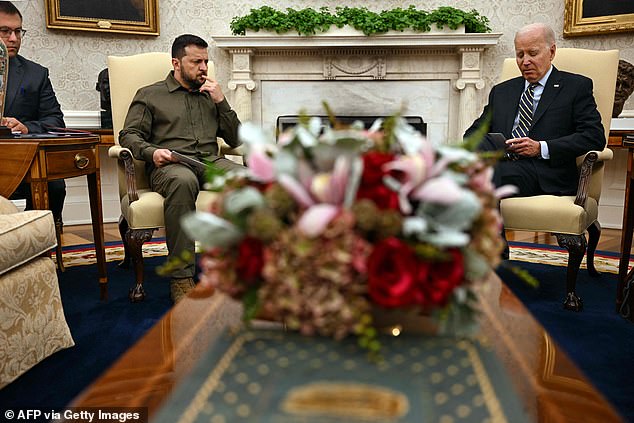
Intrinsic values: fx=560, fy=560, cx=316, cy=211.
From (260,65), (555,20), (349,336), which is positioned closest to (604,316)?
(349,336)

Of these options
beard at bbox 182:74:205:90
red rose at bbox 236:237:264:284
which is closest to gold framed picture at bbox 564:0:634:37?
beard at bbox 182:74:205:90

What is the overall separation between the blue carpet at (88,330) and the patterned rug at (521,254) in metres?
0.20

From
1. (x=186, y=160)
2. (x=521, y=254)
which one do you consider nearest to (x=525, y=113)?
(x=521, y=254)

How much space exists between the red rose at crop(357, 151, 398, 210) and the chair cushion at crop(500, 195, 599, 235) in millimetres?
2082

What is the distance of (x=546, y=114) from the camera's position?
10.5 feet

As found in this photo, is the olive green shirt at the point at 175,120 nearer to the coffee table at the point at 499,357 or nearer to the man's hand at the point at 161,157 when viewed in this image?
the man's hand at the point at 161,157

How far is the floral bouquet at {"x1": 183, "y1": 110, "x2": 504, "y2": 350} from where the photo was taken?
34.8 inches

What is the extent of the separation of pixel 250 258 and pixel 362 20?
435cm

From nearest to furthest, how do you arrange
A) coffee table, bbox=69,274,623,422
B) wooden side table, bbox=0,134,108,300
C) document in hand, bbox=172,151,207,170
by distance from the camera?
coffee table, bbox=69,274,623,422 < wooden side table, bbox=0,134,108,300 < document in hand, bbox=172,151,207,170

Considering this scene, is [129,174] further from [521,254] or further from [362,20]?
[362,20]

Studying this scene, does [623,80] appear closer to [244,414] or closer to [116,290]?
[116,290]

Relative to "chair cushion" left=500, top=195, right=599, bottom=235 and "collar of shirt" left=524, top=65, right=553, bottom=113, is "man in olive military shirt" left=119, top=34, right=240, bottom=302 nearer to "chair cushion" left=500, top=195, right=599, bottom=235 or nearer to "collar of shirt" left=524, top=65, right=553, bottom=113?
"chair cushion" left=500, top=195, right=599, bottom=235

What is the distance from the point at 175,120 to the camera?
332 cm

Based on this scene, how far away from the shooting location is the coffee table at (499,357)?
3.59ft
